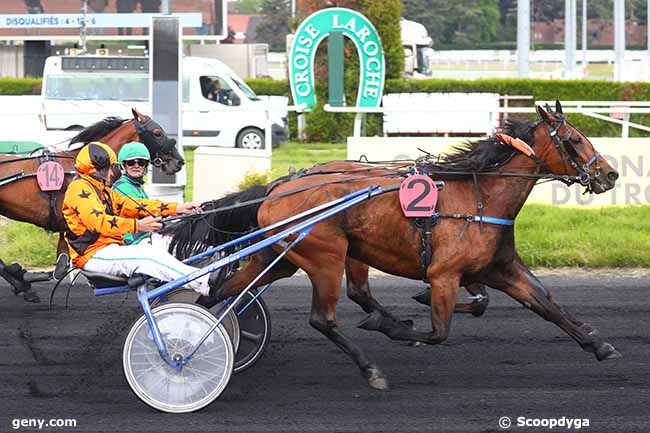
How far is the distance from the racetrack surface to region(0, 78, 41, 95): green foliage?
60.2 ft

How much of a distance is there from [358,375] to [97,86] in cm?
1413

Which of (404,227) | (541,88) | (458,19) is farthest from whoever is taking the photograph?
(458,19)

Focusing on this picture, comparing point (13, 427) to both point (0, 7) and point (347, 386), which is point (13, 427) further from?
point (0, 7)

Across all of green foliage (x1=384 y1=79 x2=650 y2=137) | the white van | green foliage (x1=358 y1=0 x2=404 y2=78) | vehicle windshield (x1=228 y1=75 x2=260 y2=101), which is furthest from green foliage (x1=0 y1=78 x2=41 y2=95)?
green foliage (x1=384 y1=79 x2=650 y2=137)

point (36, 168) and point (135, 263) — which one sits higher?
point (36, 168)

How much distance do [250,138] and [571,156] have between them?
13552mm

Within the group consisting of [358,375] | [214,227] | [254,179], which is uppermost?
[254,179]

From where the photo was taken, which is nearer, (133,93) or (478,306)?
(478,306)

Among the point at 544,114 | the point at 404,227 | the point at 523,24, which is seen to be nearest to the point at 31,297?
the point at 404,227

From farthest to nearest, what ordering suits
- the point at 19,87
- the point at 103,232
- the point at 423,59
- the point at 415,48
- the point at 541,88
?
the point at 423,59 < the point at 415,48 < the point at 19,87 < the point at 541,88 < the point at 103,232

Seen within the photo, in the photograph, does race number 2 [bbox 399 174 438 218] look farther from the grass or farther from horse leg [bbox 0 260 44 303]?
the grass

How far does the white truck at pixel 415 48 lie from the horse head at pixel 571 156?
70.7ft

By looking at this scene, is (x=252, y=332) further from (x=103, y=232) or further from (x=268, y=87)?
(x=268, y=87)

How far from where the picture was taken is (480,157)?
625 cm
